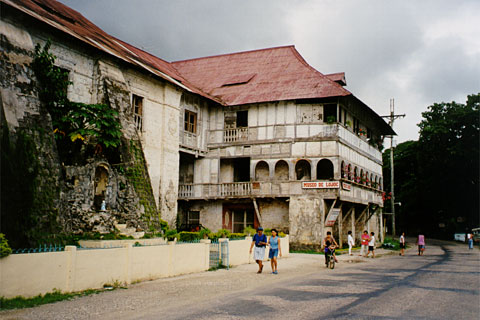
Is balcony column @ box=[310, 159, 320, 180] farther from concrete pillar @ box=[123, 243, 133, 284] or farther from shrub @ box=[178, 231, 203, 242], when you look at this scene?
concrete pillar @ box=[123, 243, 133, 284]

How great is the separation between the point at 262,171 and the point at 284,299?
18181 mm

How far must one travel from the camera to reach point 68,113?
1728 cm

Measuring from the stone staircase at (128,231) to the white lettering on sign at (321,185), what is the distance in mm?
10412

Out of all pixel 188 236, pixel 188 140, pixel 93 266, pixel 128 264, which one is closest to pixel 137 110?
pixel 188 140

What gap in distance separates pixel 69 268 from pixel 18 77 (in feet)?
22.5

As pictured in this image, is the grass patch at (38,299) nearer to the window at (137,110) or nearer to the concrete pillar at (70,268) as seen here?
the concrete pillar at (70,268)

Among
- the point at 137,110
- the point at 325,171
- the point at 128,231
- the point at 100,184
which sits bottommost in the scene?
the point at 128,231

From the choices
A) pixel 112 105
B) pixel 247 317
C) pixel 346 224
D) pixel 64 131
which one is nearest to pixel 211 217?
pixel 346 224

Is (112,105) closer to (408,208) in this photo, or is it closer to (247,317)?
(247,317)

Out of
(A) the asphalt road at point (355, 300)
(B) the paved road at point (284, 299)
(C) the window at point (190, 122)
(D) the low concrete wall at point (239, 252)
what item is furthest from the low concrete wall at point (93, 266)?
(C) the window at point (190, 122)

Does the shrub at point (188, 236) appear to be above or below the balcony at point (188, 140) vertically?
below

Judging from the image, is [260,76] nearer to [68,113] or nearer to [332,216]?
[332,216]

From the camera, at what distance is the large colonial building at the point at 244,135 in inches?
867

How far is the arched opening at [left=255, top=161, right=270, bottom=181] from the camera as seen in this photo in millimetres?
27547
